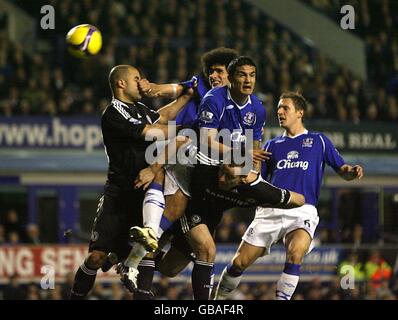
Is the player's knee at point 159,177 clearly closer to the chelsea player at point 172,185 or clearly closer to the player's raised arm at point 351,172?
the chelsea player at point 172,185

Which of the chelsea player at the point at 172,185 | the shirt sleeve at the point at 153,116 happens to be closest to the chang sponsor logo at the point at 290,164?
the chelsea player at the point at 172,185

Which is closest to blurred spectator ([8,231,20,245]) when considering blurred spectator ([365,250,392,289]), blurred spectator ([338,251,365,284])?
blurred spectator ([338,251,365,284])

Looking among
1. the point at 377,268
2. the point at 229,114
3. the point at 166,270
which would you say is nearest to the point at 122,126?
the point at 229,114

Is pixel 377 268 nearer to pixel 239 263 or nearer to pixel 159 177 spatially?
pixel 239 263

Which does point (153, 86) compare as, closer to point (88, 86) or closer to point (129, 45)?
point (88, 86)

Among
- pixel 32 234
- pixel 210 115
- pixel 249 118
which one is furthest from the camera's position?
pixel 32 234

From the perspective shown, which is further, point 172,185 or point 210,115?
point 172,185

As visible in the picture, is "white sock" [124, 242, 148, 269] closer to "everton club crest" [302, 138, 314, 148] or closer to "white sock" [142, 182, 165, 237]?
"white sock" [142, 182, 165, 237]

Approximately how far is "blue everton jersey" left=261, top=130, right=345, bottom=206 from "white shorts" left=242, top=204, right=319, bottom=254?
180 millimetres

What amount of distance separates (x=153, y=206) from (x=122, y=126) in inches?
33.6

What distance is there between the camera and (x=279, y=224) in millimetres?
10430

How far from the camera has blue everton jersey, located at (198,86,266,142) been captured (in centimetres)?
979

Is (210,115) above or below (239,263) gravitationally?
above
